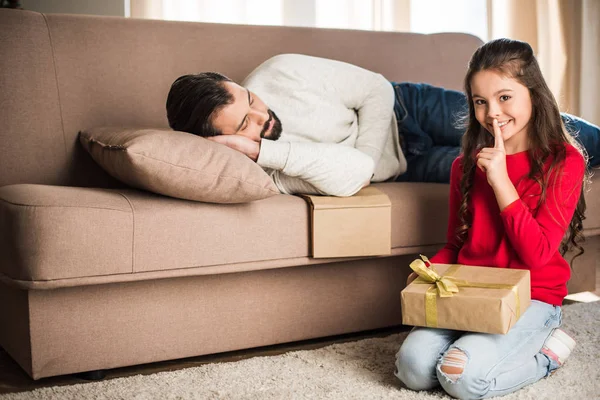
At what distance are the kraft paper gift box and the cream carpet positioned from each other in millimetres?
251

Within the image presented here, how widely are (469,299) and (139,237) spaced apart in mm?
712

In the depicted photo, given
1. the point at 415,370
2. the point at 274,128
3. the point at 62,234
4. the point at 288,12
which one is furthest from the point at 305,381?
the point at 288,12

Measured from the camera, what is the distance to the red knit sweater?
149 centimetres

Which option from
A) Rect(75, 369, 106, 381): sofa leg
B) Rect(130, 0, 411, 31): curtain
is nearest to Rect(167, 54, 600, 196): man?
Rect(75, 369, 106, 381): sofa leg

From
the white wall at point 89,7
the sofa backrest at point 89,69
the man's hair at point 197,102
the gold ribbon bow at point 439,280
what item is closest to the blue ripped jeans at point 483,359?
the gold ribbon bow at point 439,280

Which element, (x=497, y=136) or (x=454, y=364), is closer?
(x=454, y=364)

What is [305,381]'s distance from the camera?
1550 mm

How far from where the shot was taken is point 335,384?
1.53 meters

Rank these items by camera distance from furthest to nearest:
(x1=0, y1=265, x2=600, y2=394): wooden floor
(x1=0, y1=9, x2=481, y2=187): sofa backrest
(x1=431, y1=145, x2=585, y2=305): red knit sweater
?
(x1=0, y1=9, x2=481, y2=187): sofa backrest, (x1=0, y1=265, x2=600, y2=394): wooden floor, (x1=431, y1=145, x2=585, y2=305): red knit sweater

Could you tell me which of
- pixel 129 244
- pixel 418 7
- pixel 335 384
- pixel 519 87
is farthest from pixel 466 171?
pixel 418 7

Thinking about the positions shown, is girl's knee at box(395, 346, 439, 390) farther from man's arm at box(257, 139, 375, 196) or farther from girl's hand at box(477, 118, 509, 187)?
man's arm at box(257, 139, 375, 196)

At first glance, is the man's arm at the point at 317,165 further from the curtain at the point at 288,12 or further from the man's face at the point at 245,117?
the curtain at the point at 288,12

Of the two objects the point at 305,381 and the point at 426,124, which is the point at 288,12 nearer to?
A: the point at 426,124

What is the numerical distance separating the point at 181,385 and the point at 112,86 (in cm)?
95
